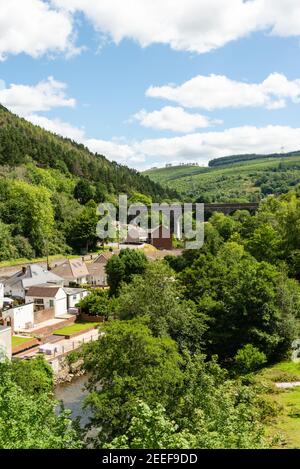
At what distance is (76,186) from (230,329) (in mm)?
66289

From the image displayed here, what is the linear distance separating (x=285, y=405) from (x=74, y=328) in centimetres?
2274

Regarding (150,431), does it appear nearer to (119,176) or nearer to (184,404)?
(184,404)

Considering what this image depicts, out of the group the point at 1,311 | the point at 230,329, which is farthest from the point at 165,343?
the point at 1,311

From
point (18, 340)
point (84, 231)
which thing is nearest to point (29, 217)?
point (84, 231)

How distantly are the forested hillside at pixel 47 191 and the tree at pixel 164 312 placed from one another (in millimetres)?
39567

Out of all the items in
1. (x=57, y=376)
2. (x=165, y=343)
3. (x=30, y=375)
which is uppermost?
(x=165, y=343)

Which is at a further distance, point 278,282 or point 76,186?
point 76,186

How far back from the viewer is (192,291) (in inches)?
1355

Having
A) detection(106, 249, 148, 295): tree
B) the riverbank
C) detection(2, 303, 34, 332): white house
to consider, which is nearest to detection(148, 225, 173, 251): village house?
detection(106, 249, 148, 295): tree

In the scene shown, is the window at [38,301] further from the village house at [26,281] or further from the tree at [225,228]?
the tree at [225,228]

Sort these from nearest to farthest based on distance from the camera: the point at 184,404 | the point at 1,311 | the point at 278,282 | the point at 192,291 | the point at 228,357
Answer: the point at 184,404 < the point at 228,357 < the point at 278,282 < the point at 192,291 < the point at 1,311

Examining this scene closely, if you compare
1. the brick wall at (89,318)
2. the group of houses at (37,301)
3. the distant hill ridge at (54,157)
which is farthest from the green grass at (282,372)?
the distant hill ridge at (54,157)

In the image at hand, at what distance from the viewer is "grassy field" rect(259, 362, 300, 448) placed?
58.9 ft

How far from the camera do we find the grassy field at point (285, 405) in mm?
17941
